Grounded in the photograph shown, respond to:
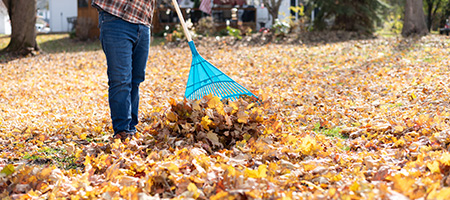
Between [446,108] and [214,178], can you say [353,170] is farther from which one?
[446,108]

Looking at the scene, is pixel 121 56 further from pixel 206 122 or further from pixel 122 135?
pixel 206 122

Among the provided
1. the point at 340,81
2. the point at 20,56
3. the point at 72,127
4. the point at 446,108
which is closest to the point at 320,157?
the point at 446,108

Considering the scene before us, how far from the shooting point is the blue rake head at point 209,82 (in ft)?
13.3

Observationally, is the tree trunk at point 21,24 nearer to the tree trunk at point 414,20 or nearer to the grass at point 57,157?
the grass at point 57,157

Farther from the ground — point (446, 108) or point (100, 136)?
point (446, 108)

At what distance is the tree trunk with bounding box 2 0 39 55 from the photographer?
41.1ft

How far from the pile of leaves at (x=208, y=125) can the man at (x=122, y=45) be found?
0.28m

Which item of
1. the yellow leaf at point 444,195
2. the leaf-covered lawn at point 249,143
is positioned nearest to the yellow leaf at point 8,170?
the leaf-covered lawn at point 249,143

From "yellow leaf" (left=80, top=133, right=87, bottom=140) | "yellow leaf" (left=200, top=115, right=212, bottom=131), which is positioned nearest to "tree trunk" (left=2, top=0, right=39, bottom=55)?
"yellow leaf" (left=80, top=133, right=87, bottom=140)

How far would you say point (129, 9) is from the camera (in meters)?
3.20

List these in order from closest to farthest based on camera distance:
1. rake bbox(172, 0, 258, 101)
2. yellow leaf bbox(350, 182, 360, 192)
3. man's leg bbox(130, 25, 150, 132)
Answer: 1. yellow leaf bbox(350, 182, 360, 192)
2. man's leg bbox(130, 25, 150, 132)
3. rake bbox(172, 0, 258, 101)

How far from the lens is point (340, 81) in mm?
6477

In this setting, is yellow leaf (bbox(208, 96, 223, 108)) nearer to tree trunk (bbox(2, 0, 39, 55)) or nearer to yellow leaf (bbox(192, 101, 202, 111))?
yellow leaf (bbox(192, 101, 202, 111))

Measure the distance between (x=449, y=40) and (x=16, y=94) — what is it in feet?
32.5
